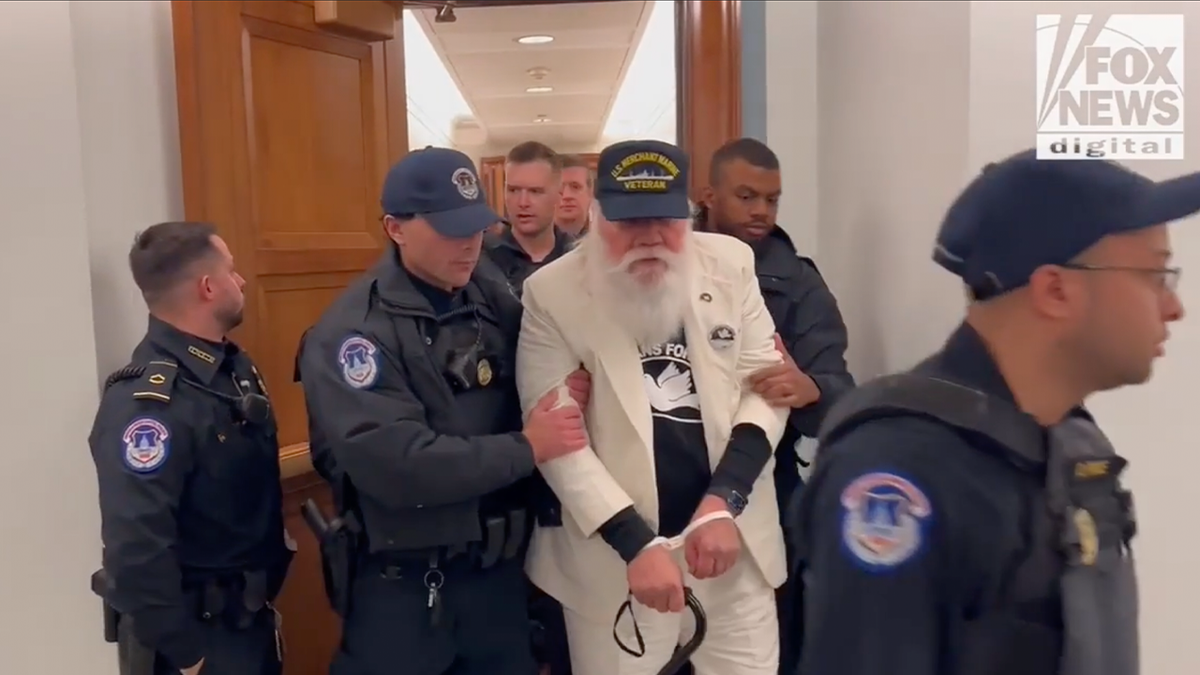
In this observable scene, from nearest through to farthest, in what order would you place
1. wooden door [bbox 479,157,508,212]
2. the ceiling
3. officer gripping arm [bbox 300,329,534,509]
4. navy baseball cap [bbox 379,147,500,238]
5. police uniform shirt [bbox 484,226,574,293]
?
officer gripping arm [bbox 300,329,534,509]
navy baseball cap [bbox 379,147,500,238]
police uniform shirt [bbox 484,226,574,293]
the ceiling
wooden door [bbox 479,157,508,212]

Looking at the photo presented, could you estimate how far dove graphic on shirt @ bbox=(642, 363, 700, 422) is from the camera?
1.70m

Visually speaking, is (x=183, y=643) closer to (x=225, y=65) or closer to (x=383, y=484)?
(x=383, y=484)

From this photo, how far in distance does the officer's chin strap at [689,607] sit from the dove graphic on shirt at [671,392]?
7.6 inches

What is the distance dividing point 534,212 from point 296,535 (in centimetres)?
100

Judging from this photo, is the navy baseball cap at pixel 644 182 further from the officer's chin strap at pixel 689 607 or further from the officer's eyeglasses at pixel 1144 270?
the officer's eyeglasses at pixel 1144 270

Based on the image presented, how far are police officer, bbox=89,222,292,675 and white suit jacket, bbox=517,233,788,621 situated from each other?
0.52 metres

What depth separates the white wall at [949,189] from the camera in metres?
1.76

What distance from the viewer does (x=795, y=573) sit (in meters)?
1.17

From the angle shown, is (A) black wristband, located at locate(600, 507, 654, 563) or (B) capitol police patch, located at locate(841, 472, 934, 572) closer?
(B) capitol police patch, located at locate(841, 472, 934, 572)

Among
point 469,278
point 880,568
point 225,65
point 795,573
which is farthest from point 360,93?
point 880,568

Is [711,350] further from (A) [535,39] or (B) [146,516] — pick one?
(A) [535,39]

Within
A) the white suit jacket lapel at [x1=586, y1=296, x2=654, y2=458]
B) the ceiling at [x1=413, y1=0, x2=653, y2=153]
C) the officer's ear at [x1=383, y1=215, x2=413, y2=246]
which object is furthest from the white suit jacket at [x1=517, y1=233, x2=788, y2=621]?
the ceiling at [x1=413, y1=0, x2=653, y2=153]

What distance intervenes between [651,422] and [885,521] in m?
0.86

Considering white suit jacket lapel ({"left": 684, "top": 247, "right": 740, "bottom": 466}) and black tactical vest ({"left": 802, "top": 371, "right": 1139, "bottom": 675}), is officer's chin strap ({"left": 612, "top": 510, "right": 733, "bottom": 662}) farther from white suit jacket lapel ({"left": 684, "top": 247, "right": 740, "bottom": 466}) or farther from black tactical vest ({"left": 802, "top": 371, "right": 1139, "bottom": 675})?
black tactical vest ({"left": 802, "top": 371, "right": 1139, "bottom": 675})
